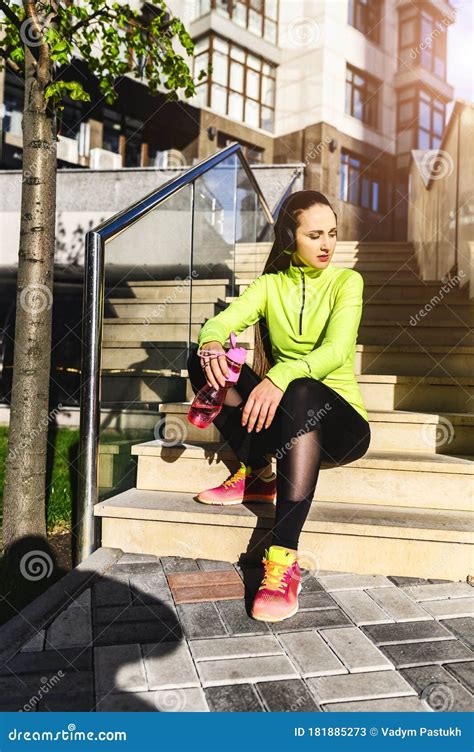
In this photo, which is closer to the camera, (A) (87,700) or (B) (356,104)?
(A) (87,700)

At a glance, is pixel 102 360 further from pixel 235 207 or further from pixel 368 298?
pixel 235 207

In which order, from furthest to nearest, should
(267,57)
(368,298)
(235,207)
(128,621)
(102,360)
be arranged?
(267,57), (235,207), (368,298), (102,360), (128,621)

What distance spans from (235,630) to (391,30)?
21.3 m

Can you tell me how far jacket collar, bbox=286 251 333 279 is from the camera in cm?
229

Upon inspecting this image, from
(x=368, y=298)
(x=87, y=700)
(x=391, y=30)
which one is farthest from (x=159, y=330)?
(x=391, y=30)

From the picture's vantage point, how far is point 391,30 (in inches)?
738

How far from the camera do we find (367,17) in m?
17.7

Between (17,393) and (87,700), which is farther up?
(17,393)
